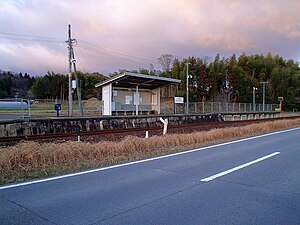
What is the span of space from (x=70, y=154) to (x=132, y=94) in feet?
81.8

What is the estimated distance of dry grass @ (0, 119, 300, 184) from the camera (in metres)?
6.28

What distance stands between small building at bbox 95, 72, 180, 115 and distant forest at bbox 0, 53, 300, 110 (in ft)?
48.6

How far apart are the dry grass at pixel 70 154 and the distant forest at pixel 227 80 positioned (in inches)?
1505

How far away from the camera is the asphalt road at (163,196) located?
12.2 ft

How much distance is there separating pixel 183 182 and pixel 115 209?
6.26 ft

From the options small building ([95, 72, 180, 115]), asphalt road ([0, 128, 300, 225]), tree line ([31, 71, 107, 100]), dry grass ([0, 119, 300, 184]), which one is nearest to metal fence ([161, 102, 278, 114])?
small building ([95, 72, 180, 115])

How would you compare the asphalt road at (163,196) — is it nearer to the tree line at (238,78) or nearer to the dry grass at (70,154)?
the dry grass at (70,154)

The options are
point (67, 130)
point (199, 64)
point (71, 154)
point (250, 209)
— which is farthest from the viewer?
point (199, 64)

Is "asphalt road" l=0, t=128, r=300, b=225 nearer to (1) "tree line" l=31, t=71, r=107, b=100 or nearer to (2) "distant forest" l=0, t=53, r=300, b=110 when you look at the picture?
(2) "distant forest" l=0, t=53, r=300, b=110

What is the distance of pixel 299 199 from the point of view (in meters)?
4.50

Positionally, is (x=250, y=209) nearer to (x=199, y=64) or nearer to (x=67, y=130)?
(x=67, y=130)

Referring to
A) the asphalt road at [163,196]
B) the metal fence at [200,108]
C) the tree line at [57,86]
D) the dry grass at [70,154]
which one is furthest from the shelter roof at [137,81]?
the tree line at [57,86]

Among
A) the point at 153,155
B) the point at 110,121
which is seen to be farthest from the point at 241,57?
the point at 153,155

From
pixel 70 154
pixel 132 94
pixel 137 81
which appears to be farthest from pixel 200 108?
pixel 70 154
